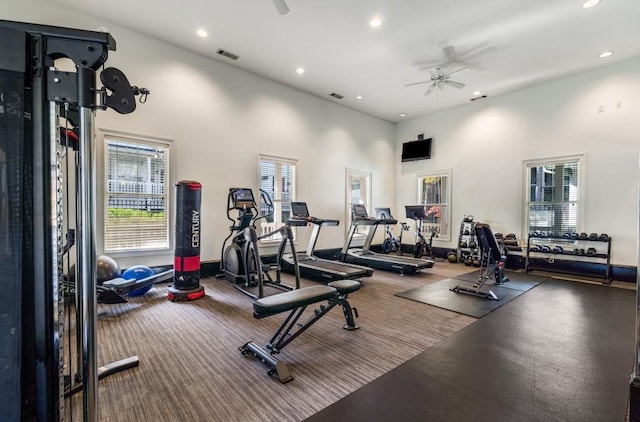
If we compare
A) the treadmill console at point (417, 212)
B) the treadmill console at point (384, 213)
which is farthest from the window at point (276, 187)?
the treadmill console at point (417, 212)

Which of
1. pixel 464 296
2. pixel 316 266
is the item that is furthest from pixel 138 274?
pixel 464 296

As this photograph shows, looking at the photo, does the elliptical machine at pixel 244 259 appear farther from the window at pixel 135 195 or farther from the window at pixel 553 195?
the window at pixel 553 195

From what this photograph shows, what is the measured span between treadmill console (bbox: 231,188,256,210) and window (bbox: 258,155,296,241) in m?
1.17

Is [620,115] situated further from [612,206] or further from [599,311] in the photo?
[599,311]

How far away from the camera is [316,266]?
5.81 metres

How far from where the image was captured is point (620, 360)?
267 centimetres

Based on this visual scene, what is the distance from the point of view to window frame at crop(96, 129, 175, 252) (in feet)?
15.5

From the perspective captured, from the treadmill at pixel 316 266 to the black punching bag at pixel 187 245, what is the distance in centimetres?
167

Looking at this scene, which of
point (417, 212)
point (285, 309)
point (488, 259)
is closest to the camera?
point (285, 309)

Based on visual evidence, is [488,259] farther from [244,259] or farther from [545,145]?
[244,259]

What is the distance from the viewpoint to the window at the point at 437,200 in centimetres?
859

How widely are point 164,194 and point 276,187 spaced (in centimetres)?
240

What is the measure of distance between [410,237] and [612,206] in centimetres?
465

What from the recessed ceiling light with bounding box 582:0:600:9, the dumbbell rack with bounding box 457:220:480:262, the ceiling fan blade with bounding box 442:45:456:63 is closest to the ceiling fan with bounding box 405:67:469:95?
the ceiling fan blade with bounding box 442:45:456:63
